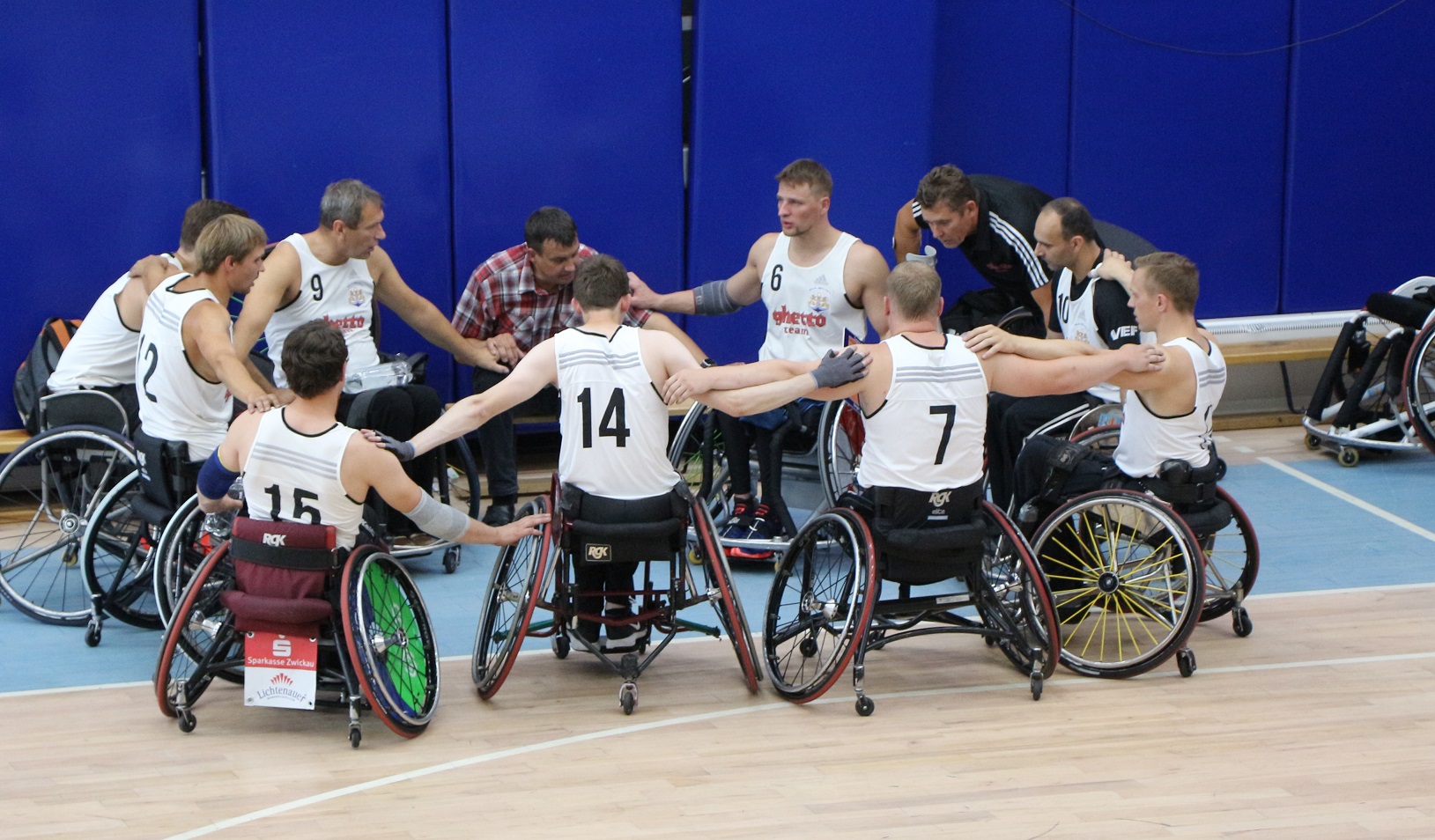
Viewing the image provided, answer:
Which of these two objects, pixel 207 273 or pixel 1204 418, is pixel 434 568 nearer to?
pixel 207 273

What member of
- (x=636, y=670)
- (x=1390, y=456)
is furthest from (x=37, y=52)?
(x=1390, y=456)

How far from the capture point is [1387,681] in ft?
16.4

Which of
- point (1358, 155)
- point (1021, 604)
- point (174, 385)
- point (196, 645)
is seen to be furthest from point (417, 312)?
point (1358, 155)

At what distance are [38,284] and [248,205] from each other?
0.93m

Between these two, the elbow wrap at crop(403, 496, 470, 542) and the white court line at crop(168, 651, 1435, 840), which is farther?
the elbow wrap at crop(403, 496, 470, 542)

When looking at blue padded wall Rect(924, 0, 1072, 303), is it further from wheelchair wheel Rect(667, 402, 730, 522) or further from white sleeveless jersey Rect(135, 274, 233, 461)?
white sleeveless jersey Rect(135, 274, 233, 461)

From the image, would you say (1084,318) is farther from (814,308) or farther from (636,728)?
(636,728)

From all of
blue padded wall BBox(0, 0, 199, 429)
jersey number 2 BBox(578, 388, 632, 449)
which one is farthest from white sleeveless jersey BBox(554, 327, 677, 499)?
blue padded wall BBox(0, 0, 199, 429)

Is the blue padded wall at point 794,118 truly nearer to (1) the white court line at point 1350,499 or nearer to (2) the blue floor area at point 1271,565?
(2) the blue floor area at point 1271,565

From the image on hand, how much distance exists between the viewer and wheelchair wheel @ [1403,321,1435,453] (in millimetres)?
7004

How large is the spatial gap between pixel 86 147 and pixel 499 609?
3.21 meters

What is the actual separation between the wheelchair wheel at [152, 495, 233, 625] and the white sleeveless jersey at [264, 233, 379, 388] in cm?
112

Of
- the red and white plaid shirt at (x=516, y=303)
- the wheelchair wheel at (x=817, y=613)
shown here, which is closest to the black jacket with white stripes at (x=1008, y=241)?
the red and white plaid shirt at (x=516, y=303)

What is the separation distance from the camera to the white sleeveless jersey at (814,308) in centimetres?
604
